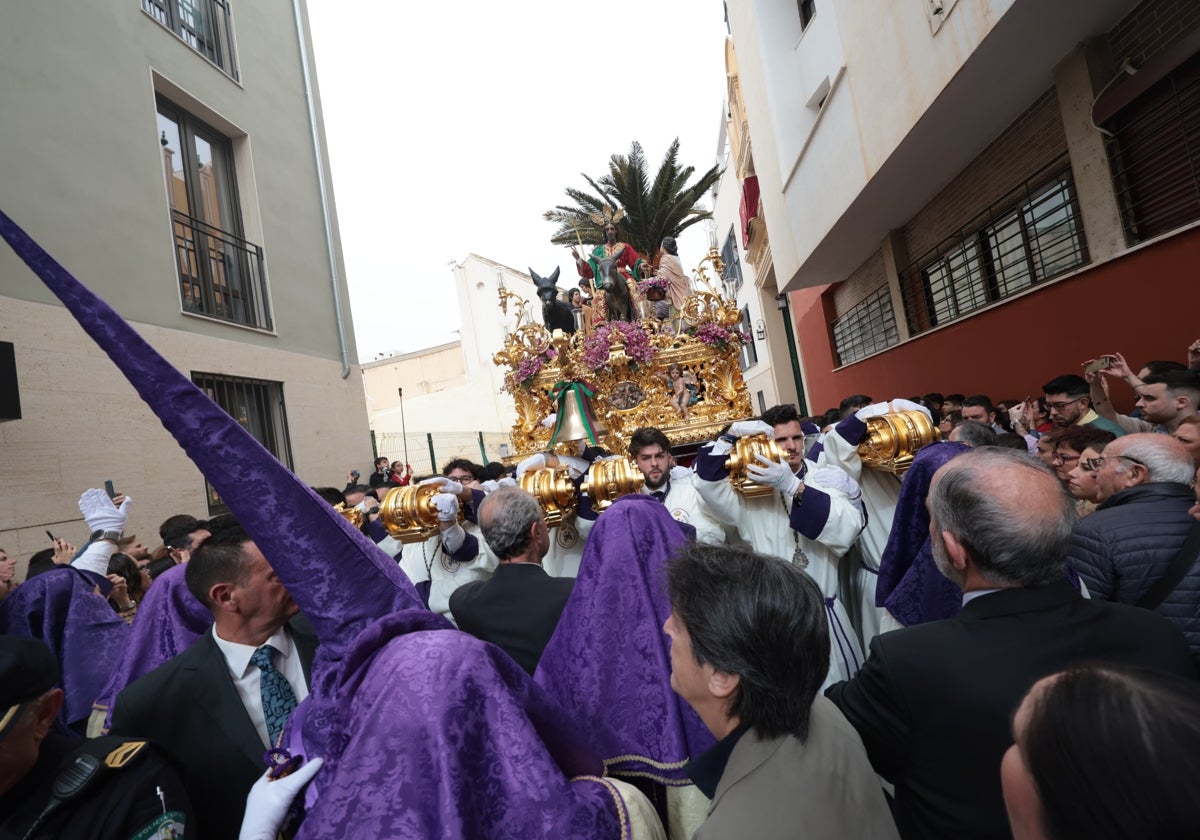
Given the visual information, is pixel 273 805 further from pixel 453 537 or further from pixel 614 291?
pixel 614 291

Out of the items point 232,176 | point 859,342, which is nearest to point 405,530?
point 232,176

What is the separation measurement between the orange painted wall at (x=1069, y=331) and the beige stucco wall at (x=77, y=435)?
28.3 feet

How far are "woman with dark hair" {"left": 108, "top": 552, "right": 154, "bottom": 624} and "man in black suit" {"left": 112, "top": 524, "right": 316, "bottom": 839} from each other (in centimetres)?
262

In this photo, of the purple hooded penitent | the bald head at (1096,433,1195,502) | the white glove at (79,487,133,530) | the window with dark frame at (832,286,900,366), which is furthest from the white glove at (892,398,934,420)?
the window with dark frame at (832,286,900,366)

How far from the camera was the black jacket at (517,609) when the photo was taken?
2385 mm

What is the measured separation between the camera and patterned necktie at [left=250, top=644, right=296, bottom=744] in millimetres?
1872

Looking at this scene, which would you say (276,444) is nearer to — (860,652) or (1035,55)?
(860,652)

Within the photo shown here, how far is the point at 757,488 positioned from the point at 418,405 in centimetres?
2982

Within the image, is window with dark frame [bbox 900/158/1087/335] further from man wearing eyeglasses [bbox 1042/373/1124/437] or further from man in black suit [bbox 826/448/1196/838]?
man in black suit [bbox 826/448/1196/838]

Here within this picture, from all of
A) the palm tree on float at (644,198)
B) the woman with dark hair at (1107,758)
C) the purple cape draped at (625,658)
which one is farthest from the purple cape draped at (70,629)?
the palm tree on float at (644,198)

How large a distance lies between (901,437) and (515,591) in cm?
171

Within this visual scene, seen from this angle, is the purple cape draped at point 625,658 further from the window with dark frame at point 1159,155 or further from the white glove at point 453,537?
the window with dark frame at point 1159,155

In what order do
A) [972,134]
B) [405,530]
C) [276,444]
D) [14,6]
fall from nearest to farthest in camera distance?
[405,530] < [14,6] < [972,134] < [276,444]

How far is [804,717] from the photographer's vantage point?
51.1 inches
